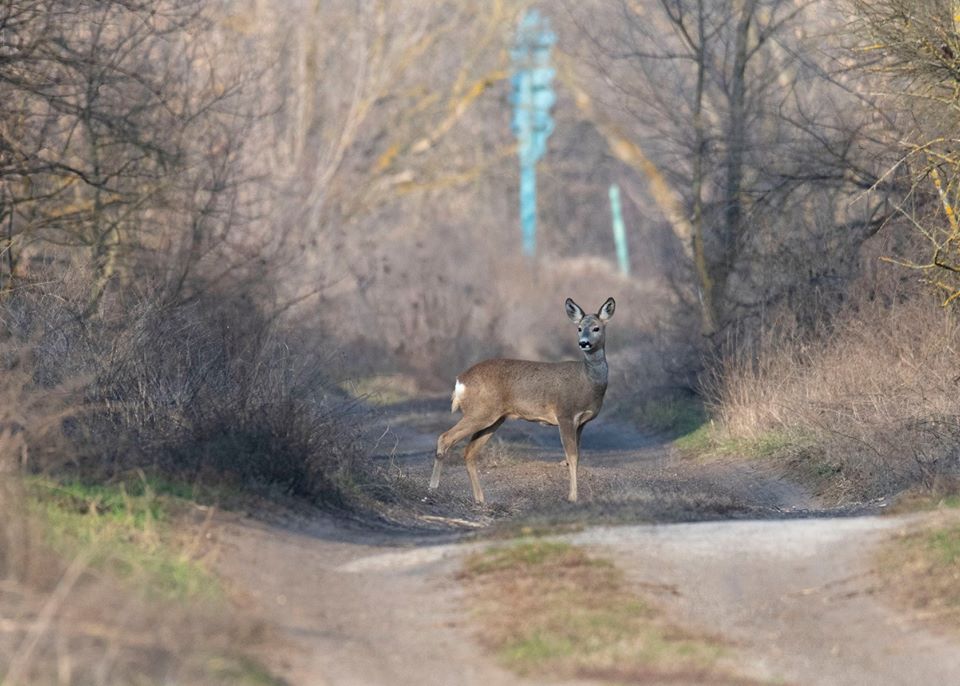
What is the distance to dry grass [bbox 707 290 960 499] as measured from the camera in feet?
50.1

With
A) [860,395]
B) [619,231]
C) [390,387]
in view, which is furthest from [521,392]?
[619,231]

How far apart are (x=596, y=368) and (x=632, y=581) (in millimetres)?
6764

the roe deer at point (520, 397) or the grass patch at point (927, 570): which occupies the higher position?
the roe deer at point (520, 397)

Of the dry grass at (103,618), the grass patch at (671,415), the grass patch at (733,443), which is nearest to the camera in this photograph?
the dry grass at (103,618)

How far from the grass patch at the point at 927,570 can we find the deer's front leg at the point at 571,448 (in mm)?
4576

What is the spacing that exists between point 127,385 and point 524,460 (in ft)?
22.0

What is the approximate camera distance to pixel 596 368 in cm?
1633

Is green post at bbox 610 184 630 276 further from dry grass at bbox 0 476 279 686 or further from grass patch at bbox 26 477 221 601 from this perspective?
dry grass at bbox 0 476 279 686

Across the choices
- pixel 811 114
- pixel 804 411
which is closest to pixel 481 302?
pixel 811 114

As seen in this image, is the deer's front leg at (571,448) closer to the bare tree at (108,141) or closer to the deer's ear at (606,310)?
the deer's ear at (606,310)

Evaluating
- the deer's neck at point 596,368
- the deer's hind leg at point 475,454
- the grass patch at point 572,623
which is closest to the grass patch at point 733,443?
the deer's neck at point 596,368

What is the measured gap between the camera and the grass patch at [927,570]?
9.30 meters

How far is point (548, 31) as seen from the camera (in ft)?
156

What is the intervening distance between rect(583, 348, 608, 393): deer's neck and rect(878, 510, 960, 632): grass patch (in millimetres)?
5933
